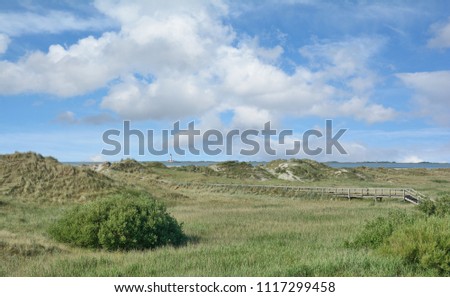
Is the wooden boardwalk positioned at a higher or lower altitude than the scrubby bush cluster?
lower

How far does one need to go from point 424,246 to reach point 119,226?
10239 millimetres

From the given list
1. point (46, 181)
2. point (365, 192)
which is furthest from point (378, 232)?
point (365, 192)

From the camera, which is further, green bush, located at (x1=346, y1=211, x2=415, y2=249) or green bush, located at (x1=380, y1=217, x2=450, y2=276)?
green bush, located at (x1=346, y1=211, x2=415, y2=249)

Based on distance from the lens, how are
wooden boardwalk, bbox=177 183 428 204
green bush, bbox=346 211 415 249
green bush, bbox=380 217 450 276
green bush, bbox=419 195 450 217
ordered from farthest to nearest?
1. wooden boardwalk, bbox=177 183 428 204
2. green bush, bbox=419 195 450 217
3. green bush, bbox=346 211 415 249
4. green bush, bbox=380 217 450 276

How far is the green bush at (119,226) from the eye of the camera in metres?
16.8

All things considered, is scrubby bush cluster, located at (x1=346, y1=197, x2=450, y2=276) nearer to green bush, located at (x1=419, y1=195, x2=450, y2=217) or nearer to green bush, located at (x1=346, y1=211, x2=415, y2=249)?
green bush, located at (x1=346, y1=211, x2=415, y2=249)

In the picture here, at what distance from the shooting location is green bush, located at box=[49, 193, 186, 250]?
55.3 feet

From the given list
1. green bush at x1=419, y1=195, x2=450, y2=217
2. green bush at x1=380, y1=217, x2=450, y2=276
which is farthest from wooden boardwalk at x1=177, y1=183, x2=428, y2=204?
green bush at x1=380, y1=217, x2=450, y2=276

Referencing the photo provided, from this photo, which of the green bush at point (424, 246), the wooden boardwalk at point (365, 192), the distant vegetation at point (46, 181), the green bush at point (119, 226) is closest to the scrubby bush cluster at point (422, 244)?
the green bush at point (424, 246)

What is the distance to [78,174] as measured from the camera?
46062 millimetres

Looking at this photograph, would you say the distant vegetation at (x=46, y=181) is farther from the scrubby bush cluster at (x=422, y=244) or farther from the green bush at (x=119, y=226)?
the scrubby bush cluster at (x=422, y=244)

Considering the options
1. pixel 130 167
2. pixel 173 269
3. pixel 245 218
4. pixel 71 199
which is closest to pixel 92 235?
pixel 173 269

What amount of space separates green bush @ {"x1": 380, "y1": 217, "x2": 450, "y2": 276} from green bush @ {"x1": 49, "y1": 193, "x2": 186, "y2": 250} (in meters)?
8.42
